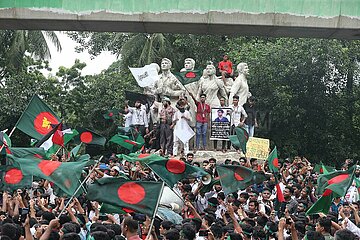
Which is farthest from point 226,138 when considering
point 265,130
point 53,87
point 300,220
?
point 53,87

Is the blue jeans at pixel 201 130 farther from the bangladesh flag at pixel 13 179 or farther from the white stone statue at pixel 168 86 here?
the bangladesh flag at pixel 13 179

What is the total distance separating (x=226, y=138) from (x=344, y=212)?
8.60 m

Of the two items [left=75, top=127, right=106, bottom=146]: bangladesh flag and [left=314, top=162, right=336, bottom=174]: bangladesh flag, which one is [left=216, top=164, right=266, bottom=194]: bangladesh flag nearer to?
[left=314, top=162, right=336, bottom=174]: bangladesh flag

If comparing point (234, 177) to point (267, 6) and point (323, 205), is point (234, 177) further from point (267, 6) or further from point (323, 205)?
point (267, 6)

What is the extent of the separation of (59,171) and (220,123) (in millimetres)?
9589

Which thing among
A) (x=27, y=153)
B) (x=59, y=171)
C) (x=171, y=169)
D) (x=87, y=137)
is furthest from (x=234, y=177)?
(x=87, y=137)

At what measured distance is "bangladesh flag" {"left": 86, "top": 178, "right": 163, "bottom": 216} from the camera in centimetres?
768

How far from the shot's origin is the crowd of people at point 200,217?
289 inches

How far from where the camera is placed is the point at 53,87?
27719mm

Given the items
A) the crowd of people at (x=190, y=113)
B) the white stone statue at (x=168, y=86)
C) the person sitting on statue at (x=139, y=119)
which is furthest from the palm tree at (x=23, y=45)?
the white stone statue at (x=168, y=86)

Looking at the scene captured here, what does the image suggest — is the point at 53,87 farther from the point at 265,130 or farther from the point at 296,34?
the point at 296,34

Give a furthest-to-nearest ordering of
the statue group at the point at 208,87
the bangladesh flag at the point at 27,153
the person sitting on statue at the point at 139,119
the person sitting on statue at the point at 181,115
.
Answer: the person sitting on statue at the point at 139,119
the statue group at the point at 208,87
the person sitting on statue at the point at 181,115
the bangladesh flag at the point at 27,153

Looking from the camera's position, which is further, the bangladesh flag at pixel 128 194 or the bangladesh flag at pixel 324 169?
the bangladesh flag at pixel 324 169

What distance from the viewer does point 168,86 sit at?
1919 cm
